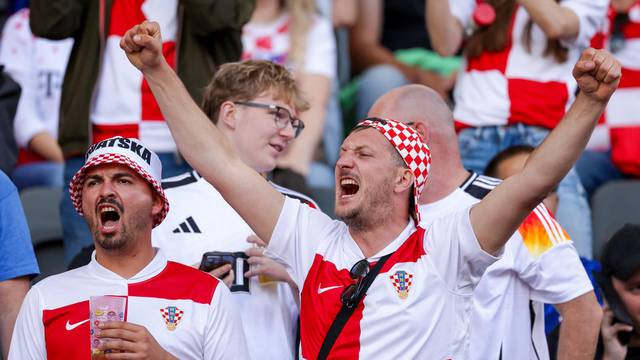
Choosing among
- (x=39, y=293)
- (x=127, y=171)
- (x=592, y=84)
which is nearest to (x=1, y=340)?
(x=39, y=293)

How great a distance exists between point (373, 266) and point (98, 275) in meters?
1.03

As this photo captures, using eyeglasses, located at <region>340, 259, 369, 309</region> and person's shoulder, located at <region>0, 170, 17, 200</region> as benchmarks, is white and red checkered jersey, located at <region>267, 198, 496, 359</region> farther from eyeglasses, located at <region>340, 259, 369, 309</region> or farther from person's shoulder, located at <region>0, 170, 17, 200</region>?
person's shoulder, located at <region>0, 170, 17, 200</region>

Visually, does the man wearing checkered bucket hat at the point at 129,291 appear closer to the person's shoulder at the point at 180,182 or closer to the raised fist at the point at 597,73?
the person's shoulder at the point at 180,182

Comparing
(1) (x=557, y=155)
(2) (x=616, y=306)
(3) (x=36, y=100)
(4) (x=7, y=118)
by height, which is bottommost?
(2) (x=616, y=306)

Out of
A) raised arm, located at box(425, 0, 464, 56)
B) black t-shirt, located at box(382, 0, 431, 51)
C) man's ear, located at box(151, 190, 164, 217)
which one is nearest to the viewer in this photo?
man's ear, located at box(151, 190, 164, 217)

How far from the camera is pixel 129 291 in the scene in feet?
13.9

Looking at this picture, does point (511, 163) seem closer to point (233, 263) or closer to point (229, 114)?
point (229, 114)

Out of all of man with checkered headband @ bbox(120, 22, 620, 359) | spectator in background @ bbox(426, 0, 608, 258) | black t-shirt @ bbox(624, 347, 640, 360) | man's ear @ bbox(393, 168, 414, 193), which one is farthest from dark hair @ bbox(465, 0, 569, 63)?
man's ear @ bbox(393, 168, 414, 193)

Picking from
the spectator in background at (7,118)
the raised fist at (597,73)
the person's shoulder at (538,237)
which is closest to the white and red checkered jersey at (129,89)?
the spectator in background at (7,118)

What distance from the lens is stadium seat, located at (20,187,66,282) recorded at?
6.43m

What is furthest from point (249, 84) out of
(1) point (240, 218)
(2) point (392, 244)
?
(2) point (392, 244)

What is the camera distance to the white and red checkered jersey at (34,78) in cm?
729

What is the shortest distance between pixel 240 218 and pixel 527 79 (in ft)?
6.19

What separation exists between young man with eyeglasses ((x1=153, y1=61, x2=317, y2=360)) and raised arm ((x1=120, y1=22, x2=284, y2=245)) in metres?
0.49
